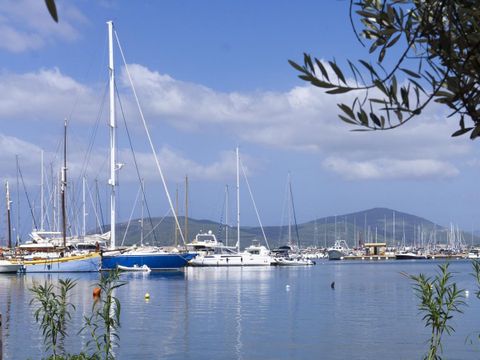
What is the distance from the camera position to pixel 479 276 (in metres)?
14.0

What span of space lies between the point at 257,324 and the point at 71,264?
146 feet

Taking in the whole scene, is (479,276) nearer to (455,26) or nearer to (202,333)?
(455,26)

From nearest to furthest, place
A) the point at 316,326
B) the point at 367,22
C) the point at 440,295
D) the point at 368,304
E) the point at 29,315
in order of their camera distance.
A: the point at 367,22
the point at 440,295
the point at 316,326
the point at 29,315
the point at 368,304

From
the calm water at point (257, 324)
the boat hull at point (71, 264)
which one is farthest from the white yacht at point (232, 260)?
the calm water at point (257, 324)

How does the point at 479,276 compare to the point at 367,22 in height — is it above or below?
below

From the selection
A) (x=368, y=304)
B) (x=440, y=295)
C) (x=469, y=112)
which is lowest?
(x=368, y=304)

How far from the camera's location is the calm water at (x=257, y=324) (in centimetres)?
2934

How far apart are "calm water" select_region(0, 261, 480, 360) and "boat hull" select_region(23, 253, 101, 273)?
11748 millimetres

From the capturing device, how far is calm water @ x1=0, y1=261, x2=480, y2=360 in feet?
96.3

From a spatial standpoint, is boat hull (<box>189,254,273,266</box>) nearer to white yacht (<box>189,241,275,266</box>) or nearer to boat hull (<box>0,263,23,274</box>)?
white yacht (<box>189,241,275,266</box>)

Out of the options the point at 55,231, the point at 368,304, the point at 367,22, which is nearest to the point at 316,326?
the point at 368,304

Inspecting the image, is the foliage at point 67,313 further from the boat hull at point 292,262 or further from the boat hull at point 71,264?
the boat hull at point 292,262

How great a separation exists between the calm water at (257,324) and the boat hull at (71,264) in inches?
463

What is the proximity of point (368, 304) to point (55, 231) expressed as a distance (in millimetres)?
58254
